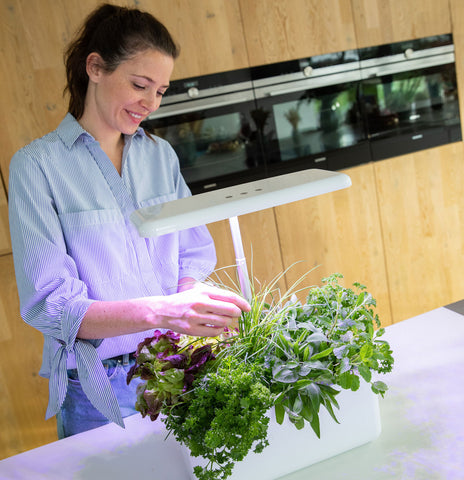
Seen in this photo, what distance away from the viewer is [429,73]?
2830 mm

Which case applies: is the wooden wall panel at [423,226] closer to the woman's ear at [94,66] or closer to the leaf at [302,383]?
the woman's ear at [94,66]

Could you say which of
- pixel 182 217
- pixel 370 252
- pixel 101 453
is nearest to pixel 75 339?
pixel 101 453

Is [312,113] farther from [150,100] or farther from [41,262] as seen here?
[41,262]

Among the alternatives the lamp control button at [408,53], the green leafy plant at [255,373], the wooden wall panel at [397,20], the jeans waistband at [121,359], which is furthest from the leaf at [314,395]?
the lamp control button at [408,53]

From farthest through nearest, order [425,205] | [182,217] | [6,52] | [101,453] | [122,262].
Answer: [425,205] < [6,52] < [122,262] < [101,453] < [182,217]

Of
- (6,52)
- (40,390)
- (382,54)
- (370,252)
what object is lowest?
(40,390)

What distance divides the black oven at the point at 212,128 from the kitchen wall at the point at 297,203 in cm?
8

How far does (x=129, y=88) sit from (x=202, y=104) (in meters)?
1.24

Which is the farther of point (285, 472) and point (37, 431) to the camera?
point (37, 431)

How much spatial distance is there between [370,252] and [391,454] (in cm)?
205

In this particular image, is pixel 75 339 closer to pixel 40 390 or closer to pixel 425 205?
pixel 40 390

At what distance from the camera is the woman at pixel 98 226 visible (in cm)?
110

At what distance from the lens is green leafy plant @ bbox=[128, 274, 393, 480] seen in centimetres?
79

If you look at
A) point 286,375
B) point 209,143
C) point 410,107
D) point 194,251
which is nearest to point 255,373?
point 286,375
